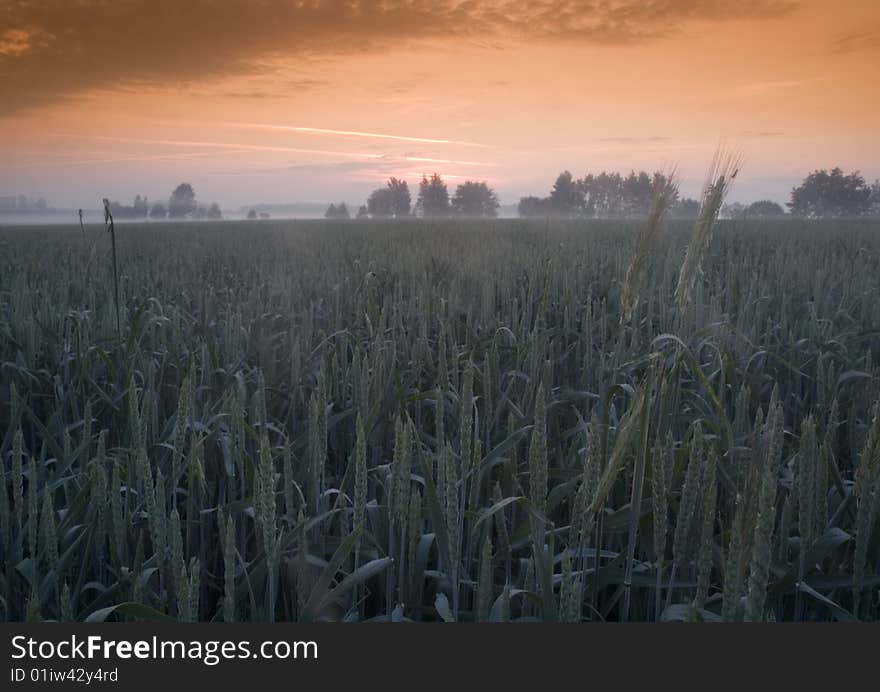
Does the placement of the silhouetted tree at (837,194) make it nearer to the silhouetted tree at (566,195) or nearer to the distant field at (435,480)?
the silhouetted tree at (566,195)

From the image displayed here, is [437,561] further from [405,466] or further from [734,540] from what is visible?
[734,540]

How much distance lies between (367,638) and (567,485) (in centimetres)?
75

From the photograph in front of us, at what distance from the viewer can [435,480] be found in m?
2.01

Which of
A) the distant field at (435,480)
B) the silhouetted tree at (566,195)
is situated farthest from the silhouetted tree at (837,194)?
the distant field at (435,480)

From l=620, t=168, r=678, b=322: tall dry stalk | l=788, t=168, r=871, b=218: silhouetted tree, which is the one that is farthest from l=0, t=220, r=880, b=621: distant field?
l=788, t=168, r=871, b=218: silhouetted tree

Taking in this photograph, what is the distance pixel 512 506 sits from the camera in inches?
76.5

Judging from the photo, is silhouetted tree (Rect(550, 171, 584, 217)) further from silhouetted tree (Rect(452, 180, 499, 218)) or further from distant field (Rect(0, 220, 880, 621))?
distant field (Rect(0, 220, 880, 621))

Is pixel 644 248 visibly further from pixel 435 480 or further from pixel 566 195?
pixel 566 195

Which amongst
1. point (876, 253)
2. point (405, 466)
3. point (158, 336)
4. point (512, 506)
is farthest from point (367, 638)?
point (876, 253)

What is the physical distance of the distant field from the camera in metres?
1.20

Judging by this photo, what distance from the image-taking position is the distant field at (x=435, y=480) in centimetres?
120

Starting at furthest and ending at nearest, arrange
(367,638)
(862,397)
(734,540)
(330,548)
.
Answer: (862,397), (330,548), (367,638), (734,540)

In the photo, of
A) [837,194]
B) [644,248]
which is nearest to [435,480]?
[644,248]

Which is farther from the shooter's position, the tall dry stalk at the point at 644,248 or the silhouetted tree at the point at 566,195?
the silhouetted tree at the point at 566,195
